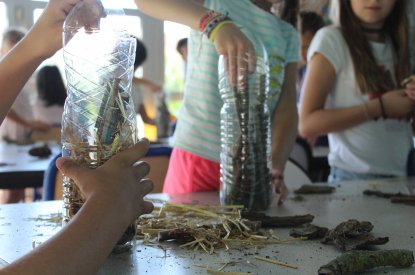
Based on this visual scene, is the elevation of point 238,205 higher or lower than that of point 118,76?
lower

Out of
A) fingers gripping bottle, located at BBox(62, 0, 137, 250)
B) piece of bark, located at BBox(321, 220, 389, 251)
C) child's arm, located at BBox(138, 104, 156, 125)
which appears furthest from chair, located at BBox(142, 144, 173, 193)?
child's arm, located at BBox(138, 104, 156, 125)

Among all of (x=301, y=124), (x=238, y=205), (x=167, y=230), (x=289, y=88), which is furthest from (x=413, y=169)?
(x=167, y=230)

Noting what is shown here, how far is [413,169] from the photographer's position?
1.80 meters

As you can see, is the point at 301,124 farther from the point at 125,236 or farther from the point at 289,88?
the point at 125,236

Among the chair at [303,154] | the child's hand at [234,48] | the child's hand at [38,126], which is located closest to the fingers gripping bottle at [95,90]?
the child's hand at [234,48]

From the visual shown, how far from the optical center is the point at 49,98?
4.51 metres

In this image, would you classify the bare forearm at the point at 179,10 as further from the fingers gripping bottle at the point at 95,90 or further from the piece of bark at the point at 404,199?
the piece of bark at the point at 404,199

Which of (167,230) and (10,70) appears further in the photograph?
(10,70)

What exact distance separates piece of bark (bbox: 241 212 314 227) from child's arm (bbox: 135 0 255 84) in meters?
0.28

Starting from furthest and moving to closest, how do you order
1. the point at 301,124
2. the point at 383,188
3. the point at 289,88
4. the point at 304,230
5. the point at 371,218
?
the point at 301,124, the point at 289,88, the point at 383,188, the point at 371,218, the point at 304,230

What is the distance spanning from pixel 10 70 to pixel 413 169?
1.37m

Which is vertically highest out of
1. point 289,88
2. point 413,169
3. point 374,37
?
point 374,37

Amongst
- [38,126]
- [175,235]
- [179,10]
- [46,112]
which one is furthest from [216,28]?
[46,112]

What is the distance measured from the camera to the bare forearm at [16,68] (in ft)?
3.20
